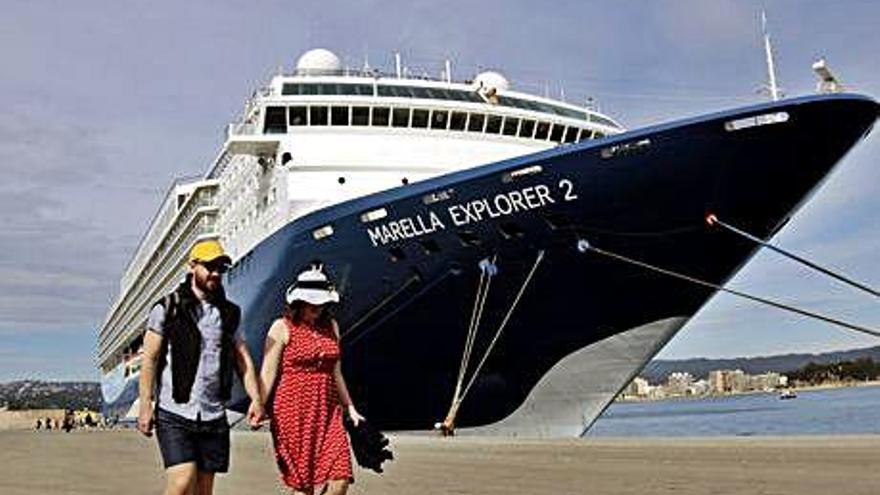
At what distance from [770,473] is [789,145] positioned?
311 inches

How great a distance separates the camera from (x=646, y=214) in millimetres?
15883

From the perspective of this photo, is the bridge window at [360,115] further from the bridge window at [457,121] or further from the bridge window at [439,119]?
the bridge window at [457,121]

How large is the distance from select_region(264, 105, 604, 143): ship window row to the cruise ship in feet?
0.41

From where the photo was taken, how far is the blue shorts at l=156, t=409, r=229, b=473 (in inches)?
194

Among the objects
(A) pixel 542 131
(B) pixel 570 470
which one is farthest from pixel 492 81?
(B) pixel 570 470

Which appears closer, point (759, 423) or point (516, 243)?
point (516, 243)

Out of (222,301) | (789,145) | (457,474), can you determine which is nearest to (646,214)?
(789,145)

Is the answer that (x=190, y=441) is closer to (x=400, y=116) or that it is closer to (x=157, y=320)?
(x=157, y=320)

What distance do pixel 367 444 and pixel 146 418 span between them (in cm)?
106

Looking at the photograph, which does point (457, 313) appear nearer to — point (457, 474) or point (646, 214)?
point (646, 214)

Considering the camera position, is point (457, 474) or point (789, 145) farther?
point (789, 145)

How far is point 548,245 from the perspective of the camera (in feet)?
53.4

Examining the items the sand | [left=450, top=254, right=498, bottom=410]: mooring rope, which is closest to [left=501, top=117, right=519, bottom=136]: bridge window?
[left=450, top=254, right=498, bottom=410]: mooring rope

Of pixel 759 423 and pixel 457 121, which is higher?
pixel 457 121
